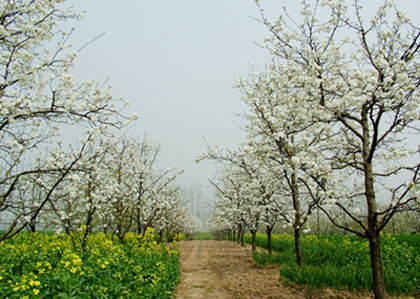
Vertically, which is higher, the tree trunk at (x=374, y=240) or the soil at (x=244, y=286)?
the tree trunk at (x=374, y=240)

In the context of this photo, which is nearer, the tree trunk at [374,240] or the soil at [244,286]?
the tree trunk at [374,240]

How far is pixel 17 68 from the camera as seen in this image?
11.6 feet

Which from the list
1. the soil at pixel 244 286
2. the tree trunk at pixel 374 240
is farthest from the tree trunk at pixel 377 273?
the soil at pixel 244 286

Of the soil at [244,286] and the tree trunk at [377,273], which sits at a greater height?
the tree trunk at [377,273]

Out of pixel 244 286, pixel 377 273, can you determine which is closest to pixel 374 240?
pixel 377 273

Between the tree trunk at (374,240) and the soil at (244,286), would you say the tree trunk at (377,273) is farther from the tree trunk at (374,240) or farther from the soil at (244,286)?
the soil at (244,286)

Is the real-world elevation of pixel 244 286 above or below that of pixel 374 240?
below

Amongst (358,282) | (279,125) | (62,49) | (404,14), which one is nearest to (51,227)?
(62,49)

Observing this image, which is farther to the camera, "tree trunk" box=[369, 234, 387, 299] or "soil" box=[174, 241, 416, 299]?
"soil" box=[174, 241, 416, 299]

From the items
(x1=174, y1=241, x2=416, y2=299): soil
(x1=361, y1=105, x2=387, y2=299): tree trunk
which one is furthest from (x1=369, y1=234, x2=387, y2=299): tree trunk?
(x1=174, y1=241, x2=416, y2=299): soil

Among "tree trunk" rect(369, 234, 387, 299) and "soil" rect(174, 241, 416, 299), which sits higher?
Result: "tree trunk" rect(369, 234, 387, 299)

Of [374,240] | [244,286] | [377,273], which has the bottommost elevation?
[244,286]

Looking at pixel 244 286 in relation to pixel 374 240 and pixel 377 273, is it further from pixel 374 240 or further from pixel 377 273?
pixel 374 240

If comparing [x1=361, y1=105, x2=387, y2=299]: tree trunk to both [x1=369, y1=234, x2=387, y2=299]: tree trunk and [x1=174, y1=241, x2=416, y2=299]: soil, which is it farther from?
[x1=174, y1=241, x2=416, y2=299]: soil
